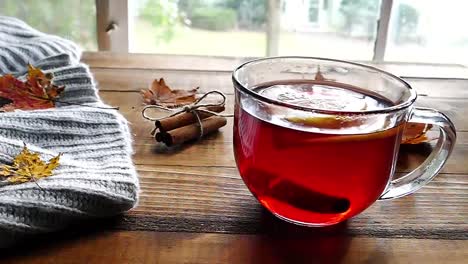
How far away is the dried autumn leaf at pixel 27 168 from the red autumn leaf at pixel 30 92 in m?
0.17

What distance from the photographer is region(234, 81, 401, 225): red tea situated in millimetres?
446

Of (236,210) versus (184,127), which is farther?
(184,127)

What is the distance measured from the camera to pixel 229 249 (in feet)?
1.56

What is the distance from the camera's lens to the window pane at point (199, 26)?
5.79 feet

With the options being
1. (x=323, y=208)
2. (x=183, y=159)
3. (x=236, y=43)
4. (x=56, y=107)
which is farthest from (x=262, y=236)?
(x=236, y=43)

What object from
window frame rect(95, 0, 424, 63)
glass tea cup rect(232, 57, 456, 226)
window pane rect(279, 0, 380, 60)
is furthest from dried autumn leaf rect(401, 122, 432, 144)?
window pane rect(279, 0, 380, 60)

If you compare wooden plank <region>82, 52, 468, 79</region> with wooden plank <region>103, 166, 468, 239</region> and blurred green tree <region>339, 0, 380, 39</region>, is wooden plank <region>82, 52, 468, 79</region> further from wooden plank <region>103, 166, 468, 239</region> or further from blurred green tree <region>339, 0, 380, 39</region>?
blurred green tree <region>339, 0, 380, 39</region>

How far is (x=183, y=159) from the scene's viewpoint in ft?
2.06

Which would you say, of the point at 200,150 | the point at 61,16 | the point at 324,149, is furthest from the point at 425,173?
the point at 61,16

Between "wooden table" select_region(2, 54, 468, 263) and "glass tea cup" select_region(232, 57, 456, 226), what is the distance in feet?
0.08

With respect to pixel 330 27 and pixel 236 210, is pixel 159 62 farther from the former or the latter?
pixel 330 27

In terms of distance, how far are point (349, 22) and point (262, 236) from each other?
4.54 ft

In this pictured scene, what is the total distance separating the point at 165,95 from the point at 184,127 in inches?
5.6

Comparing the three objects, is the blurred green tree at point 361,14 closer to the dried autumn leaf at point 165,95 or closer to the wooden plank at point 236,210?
the dried autumn leaf at point 165,95
